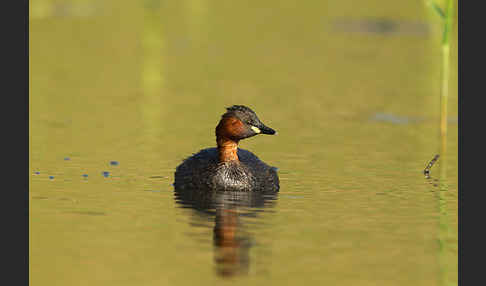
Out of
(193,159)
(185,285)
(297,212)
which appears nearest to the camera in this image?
(185,285)

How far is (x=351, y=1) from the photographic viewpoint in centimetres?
6072

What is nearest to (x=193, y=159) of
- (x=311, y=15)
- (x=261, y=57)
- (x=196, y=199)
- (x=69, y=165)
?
(x=196, y=199)

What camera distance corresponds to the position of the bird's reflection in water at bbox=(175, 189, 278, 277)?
14302 millimetres

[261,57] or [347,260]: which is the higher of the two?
[261,57]

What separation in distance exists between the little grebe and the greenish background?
0.55 meters

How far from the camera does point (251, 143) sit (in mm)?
24938

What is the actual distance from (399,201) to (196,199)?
355 centimetres

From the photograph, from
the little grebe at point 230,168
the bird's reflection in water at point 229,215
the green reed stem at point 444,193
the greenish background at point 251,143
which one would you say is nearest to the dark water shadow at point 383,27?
the greenish background at point 251,143

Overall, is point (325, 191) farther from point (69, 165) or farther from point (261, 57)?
point (261, 57)

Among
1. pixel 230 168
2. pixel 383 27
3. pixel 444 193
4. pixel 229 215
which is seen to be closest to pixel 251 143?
pixel 230 168

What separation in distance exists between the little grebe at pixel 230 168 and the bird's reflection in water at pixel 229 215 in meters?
0.16

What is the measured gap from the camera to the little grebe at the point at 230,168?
19.4 metres

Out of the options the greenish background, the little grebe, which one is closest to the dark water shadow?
the greenish background

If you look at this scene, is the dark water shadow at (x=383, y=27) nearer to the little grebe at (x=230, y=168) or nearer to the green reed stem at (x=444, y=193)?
the green reed stem at (x=444, y=193)
